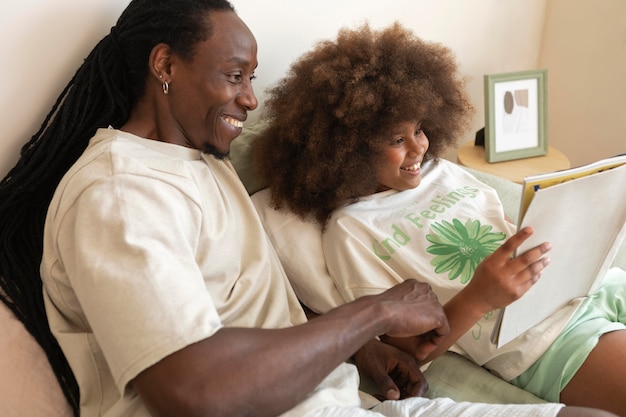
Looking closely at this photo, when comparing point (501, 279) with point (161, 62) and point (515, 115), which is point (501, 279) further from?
point (515, 115)

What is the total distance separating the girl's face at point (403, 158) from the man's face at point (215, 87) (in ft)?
1.12

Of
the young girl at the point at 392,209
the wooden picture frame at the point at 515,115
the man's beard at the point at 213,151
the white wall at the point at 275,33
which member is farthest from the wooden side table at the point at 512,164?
the man's beard at the point at 213,151

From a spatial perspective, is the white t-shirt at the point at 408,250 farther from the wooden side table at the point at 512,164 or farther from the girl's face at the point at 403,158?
the wooden side table at the point at 512,164

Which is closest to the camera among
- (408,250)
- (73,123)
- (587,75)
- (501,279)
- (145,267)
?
(145,267)

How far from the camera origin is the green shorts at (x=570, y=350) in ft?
3.98

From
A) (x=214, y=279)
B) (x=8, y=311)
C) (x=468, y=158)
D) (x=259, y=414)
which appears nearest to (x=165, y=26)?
(x=214, y=279)

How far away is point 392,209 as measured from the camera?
1.43 meters

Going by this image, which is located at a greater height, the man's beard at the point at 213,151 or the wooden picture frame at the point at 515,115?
the man's beard at the point at 213,151

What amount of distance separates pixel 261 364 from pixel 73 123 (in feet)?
2.15

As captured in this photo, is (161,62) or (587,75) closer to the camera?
(161,62)

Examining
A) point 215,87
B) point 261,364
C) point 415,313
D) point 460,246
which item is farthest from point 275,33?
point 261,364

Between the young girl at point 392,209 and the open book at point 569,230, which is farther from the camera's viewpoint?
the young girl at point 392,209

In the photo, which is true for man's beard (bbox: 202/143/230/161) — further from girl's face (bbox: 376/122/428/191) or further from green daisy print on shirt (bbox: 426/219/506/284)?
green daisy print on shirt (bbox: 426/219/506/284)

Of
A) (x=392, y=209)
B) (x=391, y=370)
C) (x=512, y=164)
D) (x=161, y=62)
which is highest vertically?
(x=161, y=62)
